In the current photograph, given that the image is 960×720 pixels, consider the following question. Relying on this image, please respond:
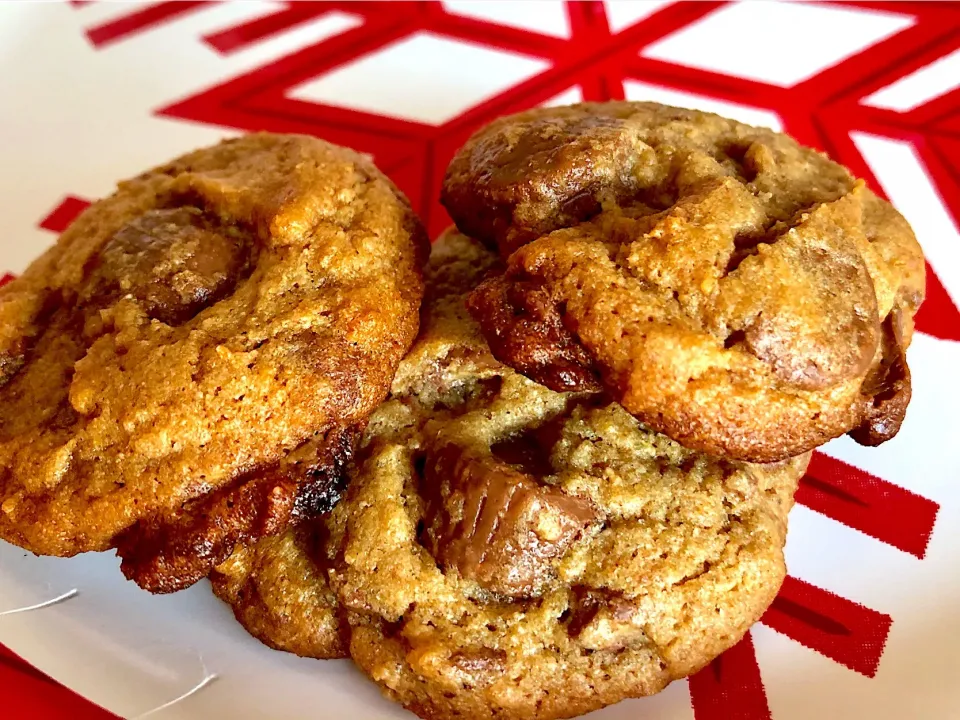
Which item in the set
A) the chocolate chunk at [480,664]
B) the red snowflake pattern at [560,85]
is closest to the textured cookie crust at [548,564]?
the chocolate chunk at [480,664]

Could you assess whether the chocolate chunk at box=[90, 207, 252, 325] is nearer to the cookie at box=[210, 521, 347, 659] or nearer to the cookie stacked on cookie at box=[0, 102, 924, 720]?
the cookie stacked on cookie at box=[0, 102, 924, 720]

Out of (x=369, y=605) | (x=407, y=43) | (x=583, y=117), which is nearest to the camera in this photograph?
(x=369, y=605)

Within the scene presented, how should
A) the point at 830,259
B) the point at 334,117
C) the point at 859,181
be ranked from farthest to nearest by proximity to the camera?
the point at 334,117
the point at 859,181
the point at 830,259

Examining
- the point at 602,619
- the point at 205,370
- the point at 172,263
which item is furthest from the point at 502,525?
the point at 172,263

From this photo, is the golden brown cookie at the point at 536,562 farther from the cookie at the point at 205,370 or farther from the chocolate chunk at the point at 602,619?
the cookie at the point at 205,370

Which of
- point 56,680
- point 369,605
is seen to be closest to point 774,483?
point 369,605

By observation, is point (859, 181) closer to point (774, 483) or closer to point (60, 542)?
point (774, 483)

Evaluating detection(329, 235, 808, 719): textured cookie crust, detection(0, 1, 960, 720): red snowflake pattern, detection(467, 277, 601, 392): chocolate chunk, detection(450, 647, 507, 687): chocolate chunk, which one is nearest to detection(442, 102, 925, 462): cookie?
detection(467, 277, 601, 392): chocolate chunk
